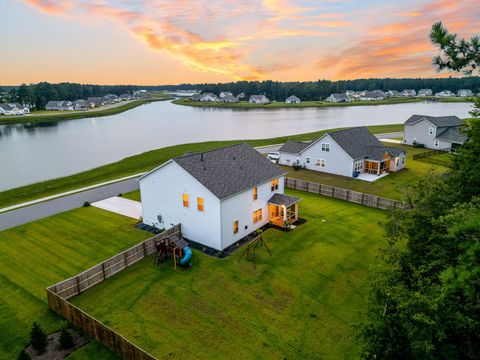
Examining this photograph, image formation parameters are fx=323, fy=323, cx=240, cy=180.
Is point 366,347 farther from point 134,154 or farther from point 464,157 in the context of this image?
point 134,154

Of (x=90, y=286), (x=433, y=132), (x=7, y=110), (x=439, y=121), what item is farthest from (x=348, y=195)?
(x=7, y=110)

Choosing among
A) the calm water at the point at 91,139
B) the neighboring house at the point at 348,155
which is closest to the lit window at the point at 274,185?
the neighboring house at the point at 348,155

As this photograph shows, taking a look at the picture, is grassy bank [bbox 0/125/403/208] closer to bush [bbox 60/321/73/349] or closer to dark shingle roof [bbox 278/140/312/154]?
dark shingle roof [bbox 278/140/312/154]

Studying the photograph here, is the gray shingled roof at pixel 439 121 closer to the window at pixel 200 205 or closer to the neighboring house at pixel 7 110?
the window at pixel 200 205

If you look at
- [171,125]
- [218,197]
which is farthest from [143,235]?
[171,125]

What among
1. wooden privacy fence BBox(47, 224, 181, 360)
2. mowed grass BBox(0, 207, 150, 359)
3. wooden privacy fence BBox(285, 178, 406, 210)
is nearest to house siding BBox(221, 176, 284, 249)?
wooden privacy fence BBox(47, 224, 181, 360)

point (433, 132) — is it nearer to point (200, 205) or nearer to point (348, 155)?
point (348, 155)

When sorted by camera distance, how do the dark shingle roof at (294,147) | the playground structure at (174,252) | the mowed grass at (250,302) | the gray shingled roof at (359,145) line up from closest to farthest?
1. the mowed grass at (250,302)
2. the playground structure at (174,252)
3. the gray shingled roof at (359,145)
4. the dark shingle roof at (294,147)

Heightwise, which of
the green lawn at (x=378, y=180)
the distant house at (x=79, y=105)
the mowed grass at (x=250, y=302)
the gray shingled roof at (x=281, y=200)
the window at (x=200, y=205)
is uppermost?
the distant house at (x=79, y=105)
